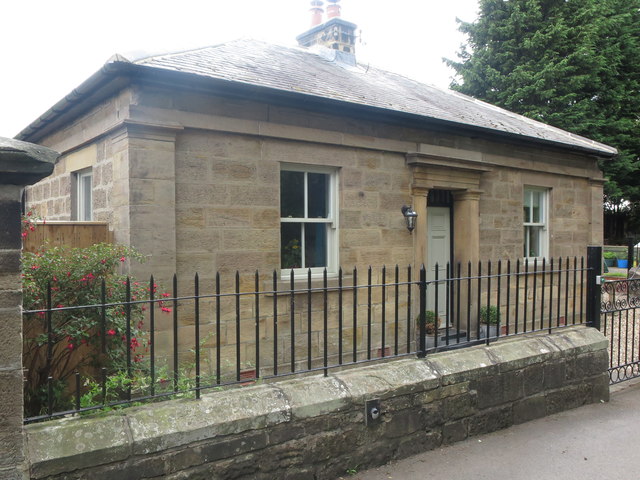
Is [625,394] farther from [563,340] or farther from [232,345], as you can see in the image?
[232,345]

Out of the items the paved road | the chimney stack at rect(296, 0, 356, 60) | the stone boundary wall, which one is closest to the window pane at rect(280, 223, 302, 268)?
the stone boundary wall

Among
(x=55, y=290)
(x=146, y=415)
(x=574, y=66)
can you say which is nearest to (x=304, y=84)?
(x=55, y=290)

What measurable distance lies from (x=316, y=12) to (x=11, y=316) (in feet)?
36.3

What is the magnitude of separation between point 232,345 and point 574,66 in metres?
19.3

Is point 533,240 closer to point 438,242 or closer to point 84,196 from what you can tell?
point 438,242

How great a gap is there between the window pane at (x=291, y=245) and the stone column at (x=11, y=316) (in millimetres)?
4328

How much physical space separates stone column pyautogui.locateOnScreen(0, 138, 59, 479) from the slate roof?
305cm

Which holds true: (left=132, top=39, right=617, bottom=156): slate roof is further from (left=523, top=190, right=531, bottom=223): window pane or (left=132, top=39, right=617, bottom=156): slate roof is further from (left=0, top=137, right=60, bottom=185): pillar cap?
(left=0, top=137, right=60, bottom=185): pillar cap

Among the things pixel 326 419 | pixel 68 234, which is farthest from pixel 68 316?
pixel 326 419

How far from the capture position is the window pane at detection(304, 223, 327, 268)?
23.5 feet

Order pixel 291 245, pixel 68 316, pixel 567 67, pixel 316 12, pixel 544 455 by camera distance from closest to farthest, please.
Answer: pixel 68 316 < pixel 544 455 < pixel 291 245 < pixel 316 12 < pixel 567 67

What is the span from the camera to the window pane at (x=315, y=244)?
7.15 metres

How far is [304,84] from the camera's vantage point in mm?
7000

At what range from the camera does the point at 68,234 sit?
556cm
